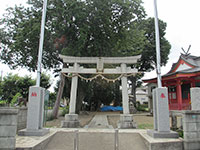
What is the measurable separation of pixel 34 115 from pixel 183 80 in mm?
18386

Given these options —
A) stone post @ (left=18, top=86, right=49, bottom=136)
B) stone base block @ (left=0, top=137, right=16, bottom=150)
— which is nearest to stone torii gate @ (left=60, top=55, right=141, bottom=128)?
stone post @ (left=18, top=86, right=49, bottom=136)

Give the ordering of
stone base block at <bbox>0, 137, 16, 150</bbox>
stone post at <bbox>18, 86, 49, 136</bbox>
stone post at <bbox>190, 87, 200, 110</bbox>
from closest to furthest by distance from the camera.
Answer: stone base block at <bbox>0, 137, 16, 150</bbox> → stone post at <bbox>18, 86, 49, 136</bbox> → stone post at <bbox>190, 87, 200, 110</bbox>

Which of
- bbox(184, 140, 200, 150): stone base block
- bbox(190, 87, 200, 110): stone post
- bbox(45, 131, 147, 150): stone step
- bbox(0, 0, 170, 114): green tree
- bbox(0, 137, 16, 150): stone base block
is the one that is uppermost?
bbox(0, 0, 170, 114): green tree

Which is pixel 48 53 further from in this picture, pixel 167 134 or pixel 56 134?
pixel 167 134

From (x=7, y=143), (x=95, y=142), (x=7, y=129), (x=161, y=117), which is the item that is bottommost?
(x=95, y=142)

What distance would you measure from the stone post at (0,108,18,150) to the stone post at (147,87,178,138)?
520cm

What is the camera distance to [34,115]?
22.3 feet

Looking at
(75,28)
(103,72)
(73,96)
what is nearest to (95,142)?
(73,96)

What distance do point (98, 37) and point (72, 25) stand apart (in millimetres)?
2763

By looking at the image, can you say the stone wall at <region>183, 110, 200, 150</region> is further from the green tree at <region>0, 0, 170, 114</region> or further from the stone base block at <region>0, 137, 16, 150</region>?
the green tree at <region>0, 0, 170, 114</region>

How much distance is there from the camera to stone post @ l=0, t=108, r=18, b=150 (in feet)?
15.7

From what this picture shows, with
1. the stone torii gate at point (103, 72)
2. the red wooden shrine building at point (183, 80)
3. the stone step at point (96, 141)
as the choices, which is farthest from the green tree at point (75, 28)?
the stone step at point (96, 141)

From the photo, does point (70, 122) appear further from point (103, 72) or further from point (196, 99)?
point (196, 99)

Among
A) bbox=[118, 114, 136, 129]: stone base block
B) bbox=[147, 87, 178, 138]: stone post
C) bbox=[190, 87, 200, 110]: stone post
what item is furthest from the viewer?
bbox=[118, 114, 136, 129]: stone base block
